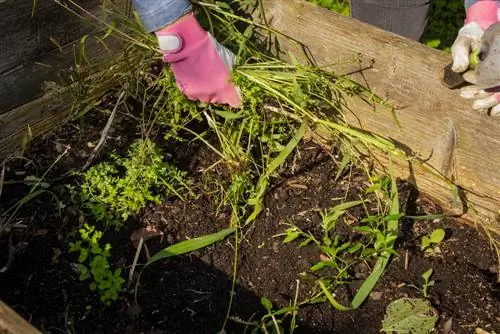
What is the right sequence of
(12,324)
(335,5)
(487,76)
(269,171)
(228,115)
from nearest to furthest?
1. (12,324)
2. (487,76)
3. (269,171)
4. (228,115)
5. (335,5)

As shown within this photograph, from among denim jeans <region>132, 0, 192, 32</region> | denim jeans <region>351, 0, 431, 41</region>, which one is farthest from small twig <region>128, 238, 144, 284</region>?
denim jeans <region>351, 0, 431, 41</region>

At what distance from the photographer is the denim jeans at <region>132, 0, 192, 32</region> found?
1.99 meters

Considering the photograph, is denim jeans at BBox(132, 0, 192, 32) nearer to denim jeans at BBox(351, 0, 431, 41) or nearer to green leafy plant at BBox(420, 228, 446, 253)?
denim jeans at BBox(351, 0, 431, 41)

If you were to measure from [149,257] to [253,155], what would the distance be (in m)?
0.49

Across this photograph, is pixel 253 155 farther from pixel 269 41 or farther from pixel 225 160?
pixel 269 41

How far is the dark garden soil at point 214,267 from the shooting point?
1825 millimetres

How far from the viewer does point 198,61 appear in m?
2.10

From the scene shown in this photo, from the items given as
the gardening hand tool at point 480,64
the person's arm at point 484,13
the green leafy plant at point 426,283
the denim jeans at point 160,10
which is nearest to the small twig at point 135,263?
the denim jeans at point 160,10

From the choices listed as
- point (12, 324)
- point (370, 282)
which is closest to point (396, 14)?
point (370, 282)

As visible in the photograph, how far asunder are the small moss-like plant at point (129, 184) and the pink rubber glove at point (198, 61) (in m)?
0.22

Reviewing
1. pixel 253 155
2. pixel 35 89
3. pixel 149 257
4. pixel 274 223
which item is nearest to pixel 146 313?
pixel 149 257

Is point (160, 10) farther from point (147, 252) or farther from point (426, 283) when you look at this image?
point (426, 283)

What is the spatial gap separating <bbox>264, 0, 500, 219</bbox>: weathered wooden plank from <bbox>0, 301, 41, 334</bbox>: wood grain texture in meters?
1.20

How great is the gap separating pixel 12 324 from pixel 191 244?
684 millimetres
